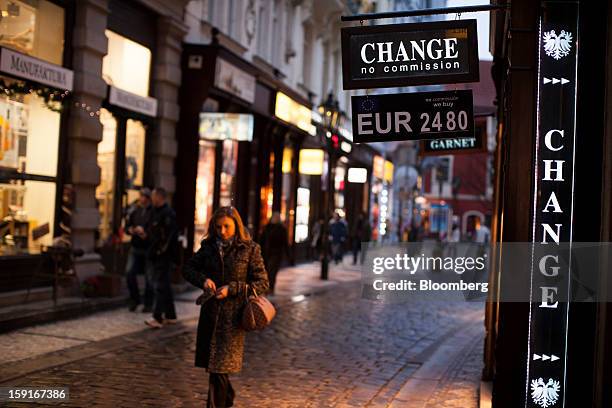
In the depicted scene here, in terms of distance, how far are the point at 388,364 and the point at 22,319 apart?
15.2 ft

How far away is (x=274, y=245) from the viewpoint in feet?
57.1

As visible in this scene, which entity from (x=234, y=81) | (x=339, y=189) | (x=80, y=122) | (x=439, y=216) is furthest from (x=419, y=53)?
(x=439, y=216)

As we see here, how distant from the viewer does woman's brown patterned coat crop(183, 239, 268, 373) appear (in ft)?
22.5

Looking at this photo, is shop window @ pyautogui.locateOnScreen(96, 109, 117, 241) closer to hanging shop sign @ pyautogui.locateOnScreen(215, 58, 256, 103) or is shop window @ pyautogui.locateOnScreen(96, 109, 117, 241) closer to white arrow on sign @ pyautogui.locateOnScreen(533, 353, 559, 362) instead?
hanging shop sign @ pyautogui.locateOnScreen(215, 58, 256, 103)

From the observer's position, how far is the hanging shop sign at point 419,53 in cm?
634

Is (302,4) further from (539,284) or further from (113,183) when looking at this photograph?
(539,284)

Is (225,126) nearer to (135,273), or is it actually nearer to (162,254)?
(135,273)

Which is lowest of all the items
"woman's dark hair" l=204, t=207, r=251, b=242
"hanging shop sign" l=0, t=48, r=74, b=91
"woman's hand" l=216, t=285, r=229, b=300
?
"woman's hand" l=216, t=285, r=229, b=300

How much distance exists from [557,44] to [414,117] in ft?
5.18

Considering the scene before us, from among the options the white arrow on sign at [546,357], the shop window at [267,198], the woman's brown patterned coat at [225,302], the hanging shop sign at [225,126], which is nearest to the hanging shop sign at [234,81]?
the hanging shop sign at [225,126]

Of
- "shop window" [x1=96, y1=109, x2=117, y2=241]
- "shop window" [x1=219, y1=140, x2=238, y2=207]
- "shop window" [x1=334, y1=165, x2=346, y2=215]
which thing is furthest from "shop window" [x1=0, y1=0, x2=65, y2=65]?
"shop window" [x1=334, y1=165, x2=346, y2=215]

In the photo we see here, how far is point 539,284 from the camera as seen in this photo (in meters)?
5.38

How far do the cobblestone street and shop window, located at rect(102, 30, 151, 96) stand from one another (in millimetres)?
5004

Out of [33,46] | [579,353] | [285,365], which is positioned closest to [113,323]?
[285,365]
